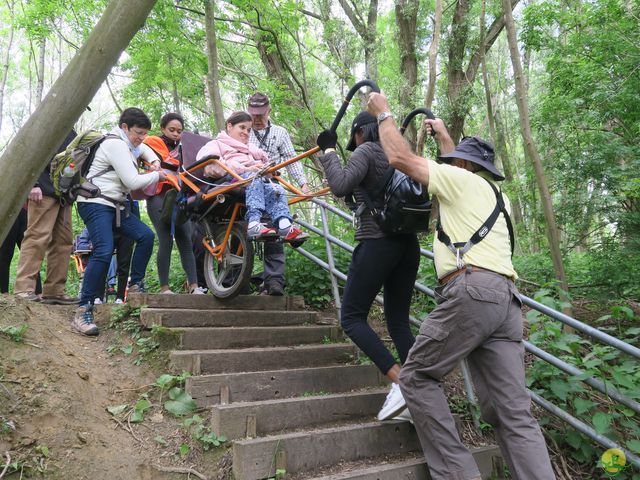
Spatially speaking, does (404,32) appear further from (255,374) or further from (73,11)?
(255,374)

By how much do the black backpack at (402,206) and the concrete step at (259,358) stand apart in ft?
4.93

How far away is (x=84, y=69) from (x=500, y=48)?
69.1ft

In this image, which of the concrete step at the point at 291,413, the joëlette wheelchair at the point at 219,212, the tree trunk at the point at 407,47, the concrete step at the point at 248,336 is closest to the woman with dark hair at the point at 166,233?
the joëlette wheelchair at the point at 219,212

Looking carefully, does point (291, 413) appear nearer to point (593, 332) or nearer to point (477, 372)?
point (477, 372)

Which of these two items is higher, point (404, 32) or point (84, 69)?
point (404, 32)

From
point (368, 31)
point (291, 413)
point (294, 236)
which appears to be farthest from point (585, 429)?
point (368, 31)

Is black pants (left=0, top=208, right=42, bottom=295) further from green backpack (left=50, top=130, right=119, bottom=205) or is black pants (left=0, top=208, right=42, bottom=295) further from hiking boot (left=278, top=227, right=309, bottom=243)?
hiking boot (left=278, top=227, right=309, bottom=243)

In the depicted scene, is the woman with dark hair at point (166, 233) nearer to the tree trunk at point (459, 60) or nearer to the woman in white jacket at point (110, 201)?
the woman in white jacket at point (110, 201)

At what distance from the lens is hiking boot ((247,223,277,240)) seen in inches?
158

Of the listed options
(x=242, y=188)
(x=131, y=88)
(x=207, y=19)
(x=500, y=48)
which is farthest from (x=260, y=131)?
(x=500, y=48)

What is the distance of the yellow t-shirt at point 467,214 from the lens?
2.47 m

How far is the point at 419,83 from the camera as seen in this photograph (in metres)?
11.0

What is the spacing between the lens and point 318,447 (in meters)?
2.88

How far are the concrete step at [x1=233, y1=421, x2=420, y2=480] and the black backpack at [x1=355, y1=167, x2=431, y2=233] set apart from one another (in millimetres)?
1293
